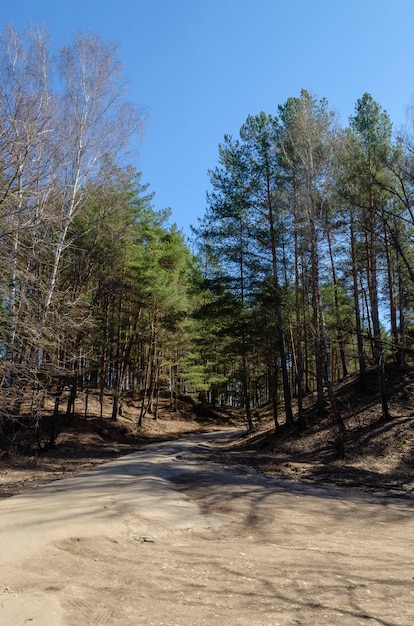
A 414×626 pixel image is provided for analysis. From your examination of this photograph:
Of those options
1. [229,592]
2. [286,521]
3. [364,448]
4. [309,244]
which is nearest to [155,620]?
[229,592]

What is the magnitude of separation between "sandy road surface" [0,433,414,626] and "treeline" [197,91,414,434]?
575cm

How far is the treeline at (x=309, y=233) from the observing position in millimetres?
14594

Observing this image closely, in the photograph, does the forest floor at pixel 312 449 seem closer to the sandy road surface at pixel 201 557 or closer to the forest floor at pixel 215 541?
the forest floor at pixel 215 541

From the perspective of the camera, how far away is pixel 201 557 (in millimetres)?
5340

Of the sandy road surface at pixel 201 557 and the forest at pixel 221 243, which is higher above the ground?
the forest at pixel 221 243

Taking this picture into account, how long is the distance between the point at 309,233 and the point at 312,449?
790 centimetres

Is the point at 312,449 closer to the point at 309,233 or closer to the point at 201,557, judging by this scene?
the point at 309,233

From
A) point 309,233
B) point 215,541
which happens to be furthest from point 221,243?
point 215,541

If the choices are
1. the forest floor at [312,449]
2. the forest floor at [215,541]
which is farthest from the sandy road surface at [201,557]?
the forest floor at [312,449]

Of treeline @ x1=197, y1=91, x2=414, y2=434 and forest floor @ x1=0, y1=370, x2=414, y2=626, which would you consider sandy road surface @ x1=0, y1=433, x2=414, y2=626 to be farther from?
treeline @ x1=197, y1=91, x2=414, y2=434

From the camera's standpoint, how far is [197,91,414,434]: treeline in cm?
1459

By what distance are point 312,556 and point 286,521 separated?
82.2 inches

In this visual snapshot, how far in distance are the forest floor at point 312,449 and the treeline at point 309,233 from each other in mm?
875

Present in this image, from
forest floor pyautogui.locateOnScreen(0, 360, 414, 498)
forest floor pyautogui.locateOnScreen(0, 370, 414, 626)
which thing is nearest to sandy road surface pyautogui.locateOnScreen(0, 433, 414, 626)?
forest floor pyautogui.locateOnScreen(0, 370, 414, 626)
